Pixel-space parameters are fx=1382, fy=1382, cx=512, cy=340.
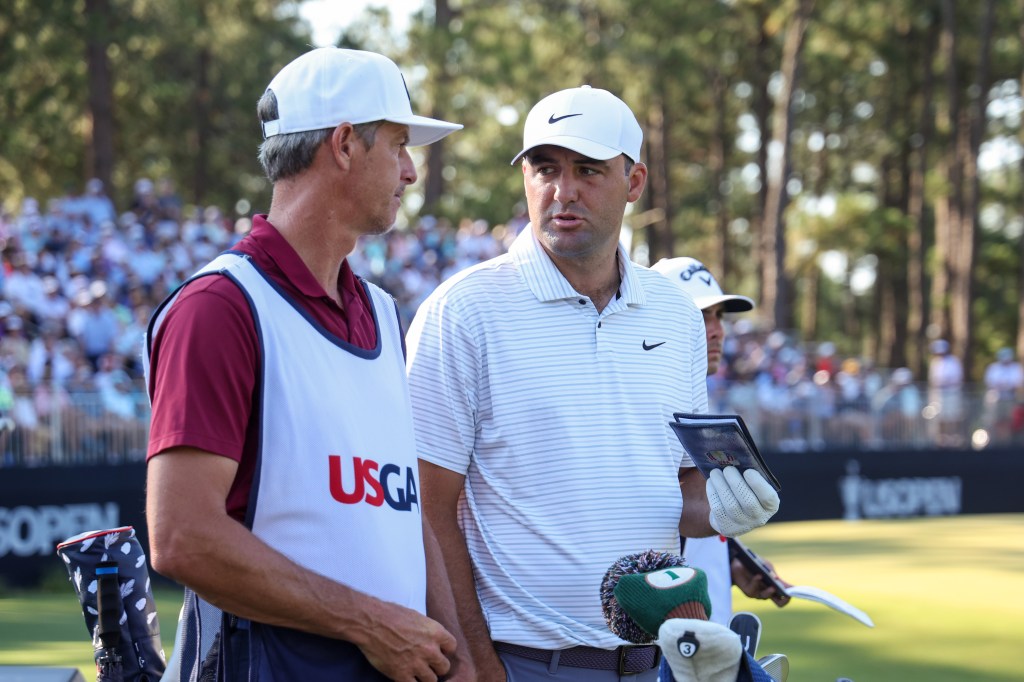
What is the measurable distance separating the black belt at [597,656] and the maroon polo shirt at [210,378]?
123 cm

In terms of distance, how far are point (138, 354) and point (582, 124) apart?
14093mm

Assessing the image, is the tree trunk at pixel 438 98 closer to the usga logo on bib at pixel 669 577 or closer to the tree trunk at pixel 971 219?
the tree trunk at pixel 971 219

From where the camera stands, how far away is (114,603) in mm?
3459

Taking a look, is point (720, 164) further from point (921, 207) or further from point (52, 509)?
point (52, 509)

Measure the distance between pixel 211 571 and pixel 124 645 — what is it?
0.92m

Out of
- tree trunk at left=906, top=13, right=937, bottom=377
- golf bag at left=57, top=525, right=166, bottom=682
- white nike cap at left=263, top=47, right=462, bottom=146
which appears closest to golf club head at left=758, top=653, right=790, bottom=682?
golf bag at left=57, top=525, right=166, bottom=682

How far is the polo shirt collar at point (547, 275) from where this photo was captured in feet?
13.1

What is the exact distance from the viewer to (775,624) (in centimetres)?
1041

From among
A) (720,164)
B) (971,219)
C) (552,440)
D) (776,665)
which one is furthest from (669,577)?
(720,164)

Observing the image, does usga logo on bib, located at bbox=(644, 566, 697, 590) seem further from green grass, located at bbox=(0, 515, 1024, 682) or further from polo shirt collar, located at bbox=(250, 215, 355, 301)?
green grass, located at bbox=(0, 515, 1024, 682)

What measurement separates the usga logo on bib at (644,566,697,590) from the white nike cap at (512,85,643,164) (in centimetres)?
147

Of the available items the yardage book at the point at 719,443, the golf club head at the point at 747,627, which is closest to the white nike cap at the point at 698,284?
the golf club head at the point at 747,627

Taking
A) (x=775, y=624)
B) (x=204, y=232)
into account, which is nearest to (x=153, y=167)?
(x=204, y=232)

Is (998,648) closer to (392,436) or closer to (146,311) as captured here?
(392,436)
